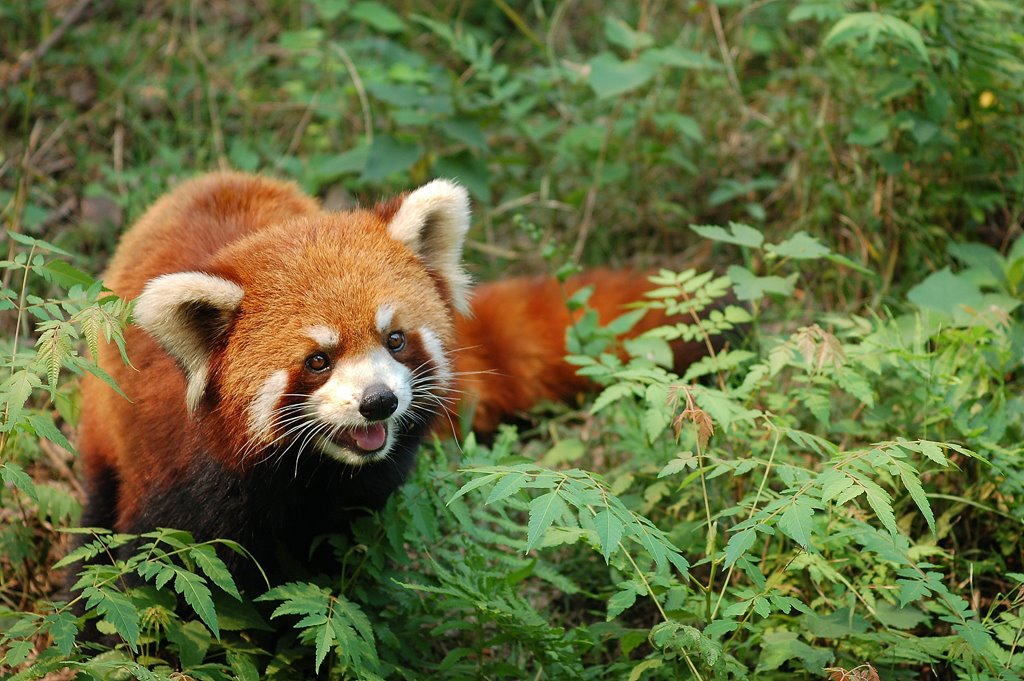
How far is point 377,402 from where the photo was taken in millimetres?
2449

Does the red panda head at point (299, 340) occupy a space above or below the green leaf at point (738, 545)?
above

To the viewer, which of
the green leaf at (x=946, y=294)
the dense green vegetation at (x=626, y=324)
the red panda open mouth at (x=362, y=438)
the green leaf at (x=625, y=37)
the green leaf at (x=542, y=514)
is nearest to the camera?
the green leaf at (x=542, y=514)

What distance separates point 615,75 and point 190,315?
2.51 metres

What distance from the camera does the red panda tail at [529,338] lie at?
3775 mm

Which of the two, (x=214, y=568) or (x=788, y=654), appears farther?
(x=788, y=654)

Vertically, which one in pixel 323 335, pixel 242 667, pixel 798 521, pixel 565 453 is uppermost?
pixel 323 335

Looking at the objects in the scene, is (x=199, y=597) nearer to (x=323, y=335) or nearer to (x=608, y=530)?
(x=323, y=335)

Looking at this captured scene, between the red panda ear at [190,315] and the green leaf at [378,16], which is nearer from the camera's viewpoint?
the red panda ear at [190,315]

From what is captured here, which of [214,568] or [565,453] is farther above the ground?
[214,568]

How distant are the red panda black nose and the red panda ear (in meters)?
0.42

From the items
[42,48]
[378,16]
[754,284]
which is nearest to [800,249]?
[754,284]

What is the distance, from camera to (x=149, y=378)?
9.02 ft

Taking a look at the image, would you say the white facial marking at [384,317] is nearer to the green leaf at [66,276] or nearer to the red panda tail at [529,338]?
the green leaf at [66,276]

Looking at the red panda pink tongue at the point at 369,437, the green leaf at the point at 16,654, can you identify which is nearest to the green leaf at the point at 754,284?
the red panda pink tongue at the point at 369,437
